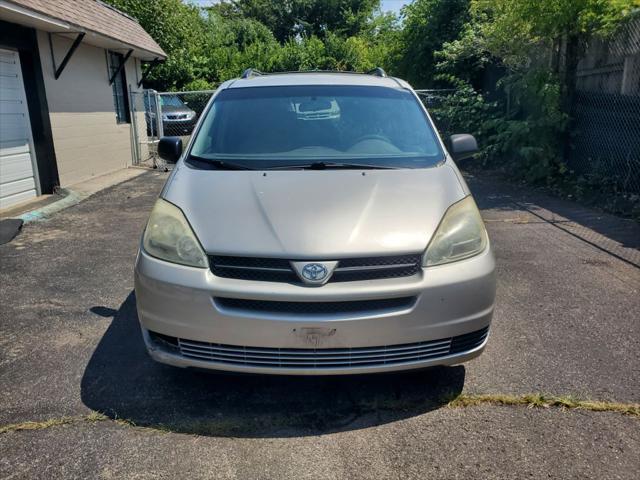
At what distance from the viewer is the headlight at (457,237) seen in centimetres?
268

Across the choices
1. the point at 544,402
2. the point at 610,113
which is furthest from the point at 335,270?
the point at 610,113

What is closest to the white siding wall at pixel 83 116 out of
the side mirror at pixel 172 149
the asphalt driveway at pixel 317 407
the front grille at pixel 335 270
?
the asphalt driveway at pixel 317 407

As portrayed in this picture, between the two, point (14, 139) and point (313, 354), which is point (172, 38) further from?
point (313, 354)

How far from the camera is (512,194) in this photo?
8898mm

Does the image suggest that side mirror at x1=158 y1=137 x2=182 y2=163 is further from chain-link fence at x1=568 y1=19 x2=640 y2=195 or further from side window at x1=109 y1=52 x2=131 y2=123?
side window at x1=109 y1=52 x2=131 y2=123

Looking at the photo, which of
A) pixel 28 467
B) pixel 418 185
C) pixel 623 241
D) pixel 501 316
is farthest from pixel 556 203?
pixel 28 467

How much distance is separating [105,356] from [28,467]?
1.07 meters

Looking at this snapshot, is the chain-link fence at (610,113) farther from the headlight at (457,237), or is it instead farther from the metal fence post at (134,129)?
the metal fence post at (134,129)

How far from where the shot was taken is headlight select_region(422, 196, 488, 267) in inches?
105

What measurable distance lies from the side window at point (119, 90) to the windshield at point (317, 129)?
389 inches

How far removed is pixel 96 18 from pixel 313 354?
10.3 m

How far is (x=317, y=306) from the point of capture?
2.53 metres

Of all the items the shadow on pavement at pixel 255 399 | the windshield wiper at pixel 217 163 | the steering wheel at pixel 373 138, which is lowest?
the shadow on pavement at pixel 255 399

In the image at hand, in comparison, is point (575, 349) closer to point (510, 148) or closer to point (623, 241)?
point (623, 241)
